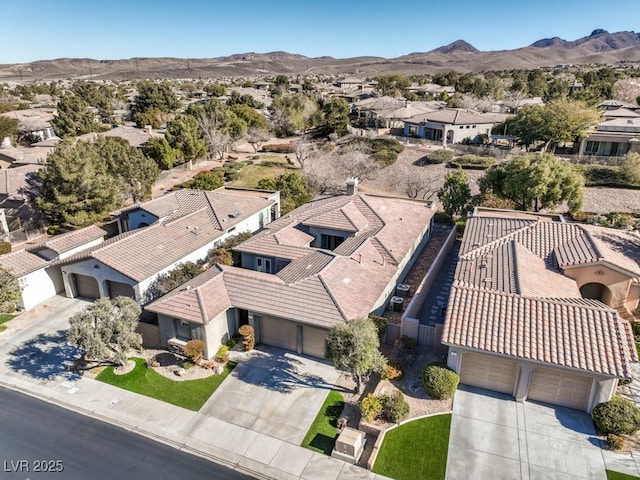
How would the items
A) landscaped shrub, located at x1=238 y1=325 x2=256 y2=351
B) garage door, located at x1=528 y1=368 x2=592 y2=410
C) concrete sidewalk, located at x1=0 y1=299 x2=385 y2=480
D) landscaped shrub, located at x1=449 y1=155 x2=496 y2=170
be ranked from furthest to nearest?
landscaped shrub, located at x1=449 y1=155 x2=496 y2=170 < landscaped shrub, located at x1=238 y1=325 x2=256 y2=351 < garage door, located at x1=528 y1=368 x2=592 y2=410 < concrete sidewalk, located at x1=0 y1=299 x2=385 y2=480

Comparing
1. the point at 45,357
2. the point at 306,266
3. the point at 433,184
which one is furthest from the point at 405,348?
the point at 433,184

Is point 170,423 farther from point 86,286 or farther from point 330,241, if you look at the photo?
point 330,241

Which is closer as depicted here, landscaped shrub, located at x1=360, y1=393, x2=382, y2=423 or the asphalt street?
the asphalt street

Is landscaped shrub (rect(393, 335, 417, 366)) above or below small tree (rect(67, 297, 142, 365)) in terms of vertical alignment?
below

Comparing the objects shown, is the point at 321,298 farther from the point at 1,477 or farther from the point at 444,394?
the point at 1,477

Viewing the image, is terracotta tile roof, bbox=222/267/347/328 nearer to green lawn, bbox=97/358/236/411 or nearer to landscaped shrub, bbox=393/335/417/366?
green lawn, bbox=97/358/236/411

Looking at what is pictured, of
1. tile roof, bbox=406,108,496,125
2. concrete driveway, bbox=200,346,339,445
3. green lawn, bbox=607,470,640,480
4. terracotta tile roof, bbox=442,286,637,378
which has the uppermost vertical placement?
tile roof, bbox=406,108,496,125

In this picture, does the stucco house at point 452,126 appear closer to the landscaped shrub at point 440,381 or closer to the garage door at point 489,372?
the garage door at point 489,372

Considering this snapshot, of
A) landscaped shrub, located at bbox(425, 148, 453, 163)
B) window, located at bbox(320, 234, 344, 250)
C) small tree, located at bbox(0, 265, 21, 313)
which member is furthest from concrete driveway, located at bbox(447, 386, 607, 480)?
landscaped shrub, located at bbox(425, 148, 453, 163)
